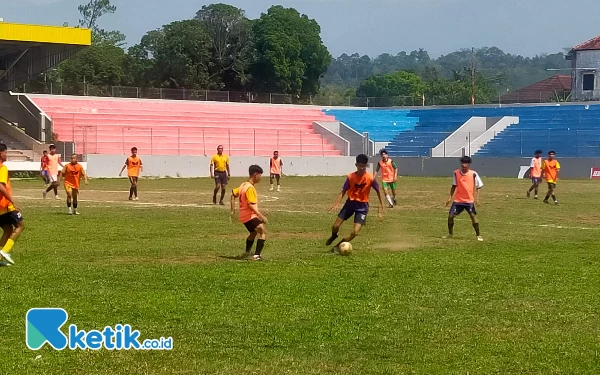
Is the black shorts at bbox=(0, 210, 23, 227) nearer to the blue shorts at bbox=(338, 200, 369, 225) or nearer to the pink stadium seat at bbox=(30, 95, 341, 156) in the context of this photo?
the blue shorts at bbox=(338, 200, 369, 225)

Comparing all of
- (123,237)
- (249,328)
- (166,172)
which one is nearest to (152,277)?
(249,328)

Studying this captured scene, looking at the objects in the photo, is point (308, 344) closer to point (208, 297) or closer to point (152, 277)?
point (208, 297)

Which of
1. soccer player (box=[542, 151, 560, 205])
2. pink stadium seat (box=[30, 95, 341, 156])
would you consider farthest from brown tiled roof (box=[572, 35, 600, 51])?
soccer player (box=[542, 151, 560, 205])

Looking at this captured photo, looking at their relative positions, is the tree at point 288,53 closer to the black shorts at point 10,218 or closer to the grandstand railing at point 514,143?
the grandstand railing at point 514,143

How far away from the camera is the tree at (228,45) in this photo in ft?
285

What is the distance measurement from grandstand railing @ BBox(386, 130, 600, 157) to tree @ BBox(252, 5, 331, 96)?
19.0 meters

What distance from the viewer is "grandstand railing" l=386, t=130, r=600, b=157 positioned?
61781mm

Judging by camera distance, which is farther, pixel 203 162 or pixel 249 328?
pixel 203 162

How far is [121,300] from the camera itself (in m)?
11.7

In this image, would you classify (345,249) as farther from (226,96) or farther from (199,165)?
(226,96)

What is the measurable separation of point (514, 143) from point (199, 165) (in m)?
22.1

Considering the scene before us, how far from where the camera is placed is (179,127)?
64812 millimetres

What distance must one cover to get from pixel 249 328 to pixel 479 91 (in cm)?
10679

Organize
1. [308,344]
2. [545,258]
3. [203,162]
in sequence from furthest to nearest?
[203,162] → [545,258] → [308,344]
